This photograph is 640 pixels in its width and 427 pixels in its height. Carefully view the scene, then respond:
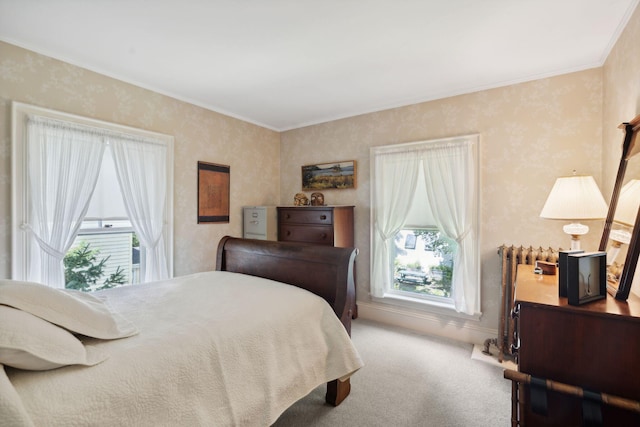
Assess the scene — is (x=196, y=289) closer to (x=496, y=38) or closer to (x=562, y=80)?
(x=496, y=38)

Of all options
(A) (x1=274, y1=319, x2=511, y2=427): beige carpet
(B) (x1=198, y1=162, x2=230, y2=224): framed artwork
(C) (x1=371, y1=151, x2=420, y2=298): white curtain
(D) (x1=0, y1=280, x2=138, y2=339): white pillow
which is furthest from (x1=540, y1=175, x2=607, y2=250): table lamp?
(B) (x1=198, y1=162, x2=230, y2=224): framed artwork

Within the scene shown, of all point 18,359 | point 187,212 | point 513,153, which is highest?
point 513,153

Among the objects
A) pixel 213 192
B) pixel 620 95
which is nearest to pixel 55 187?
pixel 213 192

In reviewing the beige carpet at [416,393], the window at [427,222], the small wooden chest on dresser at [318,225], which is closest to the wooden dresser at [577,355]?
the beige carpet at [416,393]

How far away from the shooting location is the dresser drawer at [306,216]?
3446mm

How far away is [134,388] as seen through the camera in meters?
1.02

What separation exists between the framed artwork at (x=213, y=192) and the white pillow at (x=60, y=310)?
224 centimetres

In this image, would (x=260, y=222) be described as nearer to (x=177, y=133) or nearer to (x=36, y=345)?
(x=177, y=133)

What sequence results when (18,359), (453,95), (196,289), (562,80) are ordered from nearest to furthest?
(18,359) < (196,289) < (562,80) < (453,95)

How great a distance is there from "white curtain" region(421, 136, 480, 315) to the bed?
1596 millimetres

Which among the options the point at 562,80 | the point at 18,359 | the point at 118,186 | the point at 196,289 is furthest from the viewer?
the point at 118,186

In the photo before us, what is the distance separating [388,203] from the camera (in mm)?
3480

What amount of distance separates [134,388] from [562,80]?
3.71 meters

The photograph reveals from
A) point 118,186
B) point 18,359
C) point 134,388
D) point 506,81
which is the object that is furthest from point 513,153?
point 118,186
